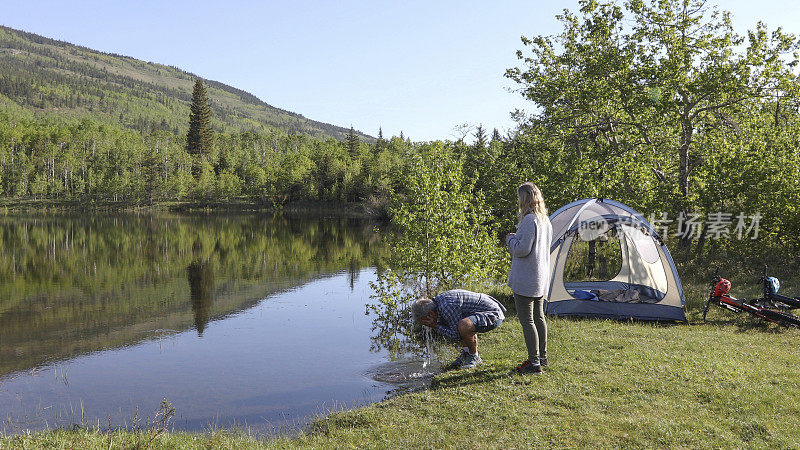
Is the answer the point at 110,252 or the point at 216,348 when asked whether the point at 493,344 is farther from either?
the point at 110,252

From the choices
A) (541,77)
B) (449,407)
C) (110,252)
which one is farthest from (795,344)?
(110,252)

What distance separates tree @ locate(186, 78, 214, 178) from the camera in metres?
110

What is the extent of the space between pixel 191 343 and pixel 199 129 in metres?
109

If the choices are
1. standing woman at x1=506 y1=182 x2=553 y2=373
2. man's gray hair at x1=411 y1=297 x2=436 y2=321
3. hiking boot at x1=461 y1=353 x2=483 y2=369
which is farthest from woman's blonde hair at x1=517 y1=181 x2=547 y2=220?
hiking boot at x1=461 y1=353 x2=483 y2=369

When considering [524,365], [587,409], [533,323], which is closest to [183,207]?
[524,365]

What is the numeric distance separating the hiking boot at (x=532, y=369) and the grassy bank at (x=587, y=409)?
20cm

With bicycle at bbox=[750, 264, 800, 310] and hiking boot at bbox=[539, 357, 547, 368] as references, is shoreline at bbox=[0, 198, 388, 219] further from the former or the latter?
hiking boot at bbox=[539, 357, 547, 368]

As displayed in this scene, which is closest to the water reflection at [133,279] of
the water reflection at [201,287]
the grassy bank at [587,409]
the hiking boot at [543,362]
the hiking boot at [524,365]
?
the water reflection at [201,287]

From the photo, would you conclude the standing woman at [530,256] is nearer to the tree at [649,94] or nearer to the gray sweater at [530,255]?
the gray sweater at [530,255]

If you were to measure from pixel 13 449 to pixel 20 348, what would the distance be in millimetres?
9410

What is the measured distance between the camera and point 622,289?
43.1 feet

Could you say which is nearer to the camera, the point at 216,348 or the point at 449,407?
the point at 449,407

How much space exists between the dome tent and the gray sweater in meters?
4.72

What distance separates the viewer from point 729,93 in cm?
1725
